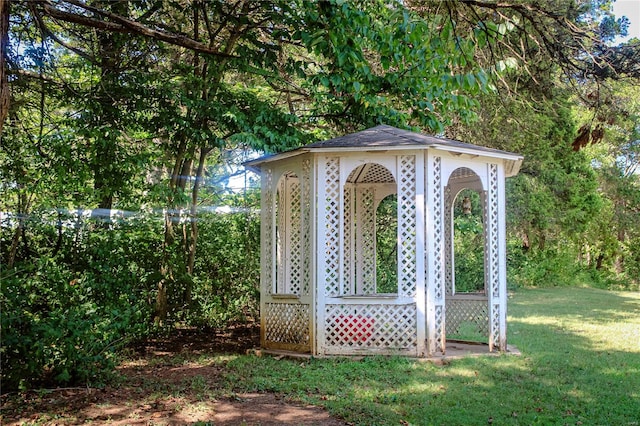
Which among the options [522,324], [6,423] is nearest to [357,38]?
[6,423]

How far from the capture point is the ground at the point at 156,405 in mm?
5066

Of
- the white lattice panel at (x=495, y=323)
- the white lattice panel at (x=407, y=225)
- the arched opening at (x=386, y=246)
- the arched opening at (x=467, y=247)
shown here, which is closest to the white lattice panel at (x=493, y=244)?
the white lattice panel at (x=495, y=323)

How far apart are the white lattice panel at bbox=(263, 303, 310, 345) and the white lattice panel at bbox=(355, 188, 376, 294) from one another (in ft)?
8.55

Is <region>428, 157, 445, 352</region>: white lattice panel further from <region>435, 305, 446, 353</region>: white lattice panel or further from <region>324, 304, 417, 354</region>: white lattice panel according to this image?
<region>324, 304, 417, 354</region>: white lattice panel

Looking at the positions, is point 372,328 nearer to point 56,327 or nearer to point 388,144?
point 388,144

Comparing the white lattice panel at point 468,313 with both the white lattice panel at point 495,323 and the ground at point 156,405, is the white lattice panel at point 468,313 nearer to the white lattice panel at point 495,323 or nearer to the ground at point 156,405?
the white lattice panel at point 495,323

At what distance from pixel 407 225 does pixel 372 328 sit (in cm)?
146

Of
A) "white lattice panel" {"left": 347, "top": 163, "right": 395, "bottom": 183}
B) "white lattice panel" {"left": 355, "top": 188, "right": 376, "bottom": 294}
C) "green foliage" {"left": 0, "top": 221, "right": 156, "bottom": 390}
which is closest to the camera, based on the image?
"green foliage" {"left": 0, "top": 221, "right": 156, "bottom": 390}

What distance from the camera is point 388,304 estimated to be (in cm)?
805

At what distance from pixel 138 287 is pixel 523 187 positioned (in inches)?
501

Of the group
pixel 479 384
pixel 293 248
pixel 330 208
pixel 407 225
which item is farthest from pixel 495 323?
pixel 293 248

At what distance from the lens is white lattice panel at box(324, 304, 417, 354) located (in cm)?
802

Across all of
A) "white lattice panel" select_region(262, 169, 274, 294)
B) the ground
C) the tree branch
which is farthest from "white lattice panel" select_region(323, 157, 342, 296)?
the tree branch

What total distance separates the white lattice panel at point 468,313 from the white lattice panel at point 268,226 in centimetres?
321
